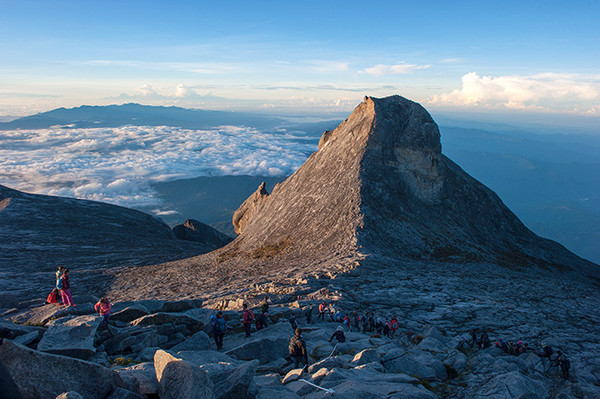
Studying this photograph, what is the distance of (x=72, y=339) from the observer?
15359mm

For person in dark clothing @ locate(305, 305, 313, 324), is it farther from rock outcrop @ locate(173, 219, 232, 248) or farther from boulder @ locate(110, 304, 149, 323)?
rock outcrop @ locate(173, 219, 232, 248)

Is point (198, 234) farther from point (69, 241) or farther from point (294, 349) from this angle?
point (294, 349)

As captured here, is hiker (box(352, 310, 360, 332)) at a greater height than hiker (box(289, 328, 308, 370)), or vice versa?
hiker (box(289, 328, 308, 370))


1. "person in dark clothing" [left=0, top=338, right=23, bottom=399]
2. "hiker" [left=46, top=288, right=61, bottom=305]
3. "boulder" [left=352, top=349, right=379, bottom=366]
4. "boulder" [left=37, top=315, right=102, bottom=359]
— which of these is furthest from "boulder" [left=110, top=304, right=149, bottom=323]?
"person in dark clothing" [left=0, top=338, right=23, bottom=399]

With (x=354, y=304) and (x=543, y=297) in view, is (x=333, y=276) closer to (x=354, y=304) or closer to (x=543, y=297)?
(x=354, y=304)

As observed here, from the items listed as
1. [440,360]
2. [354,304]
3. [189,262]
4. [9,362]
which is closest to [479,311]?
[354,304]

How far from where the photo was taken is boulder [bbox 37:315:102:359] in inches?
565

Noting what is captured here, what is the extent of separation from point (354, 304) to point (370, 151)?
36340mm

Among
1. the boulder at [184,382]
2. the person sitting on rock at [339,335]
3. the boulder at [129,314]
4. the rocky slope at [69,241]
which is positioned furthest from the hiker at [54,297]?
the rocky slope at [69,241]

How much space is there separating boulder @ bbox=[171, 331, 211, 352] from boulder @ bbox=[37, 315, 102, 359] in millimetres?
3993

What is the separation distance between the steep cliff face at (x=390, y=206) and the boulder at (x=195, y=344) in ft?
95.6

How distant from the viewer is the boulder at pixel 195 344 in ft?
59.4

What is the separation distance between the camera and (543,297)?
38.9m

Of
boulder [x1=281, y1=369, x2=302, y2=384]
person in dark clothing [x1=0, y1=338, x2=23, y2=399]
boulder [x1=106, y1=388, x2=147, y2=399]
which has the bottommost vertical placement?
boulder [x1=281, y1=369, x2=302, y2=384]
